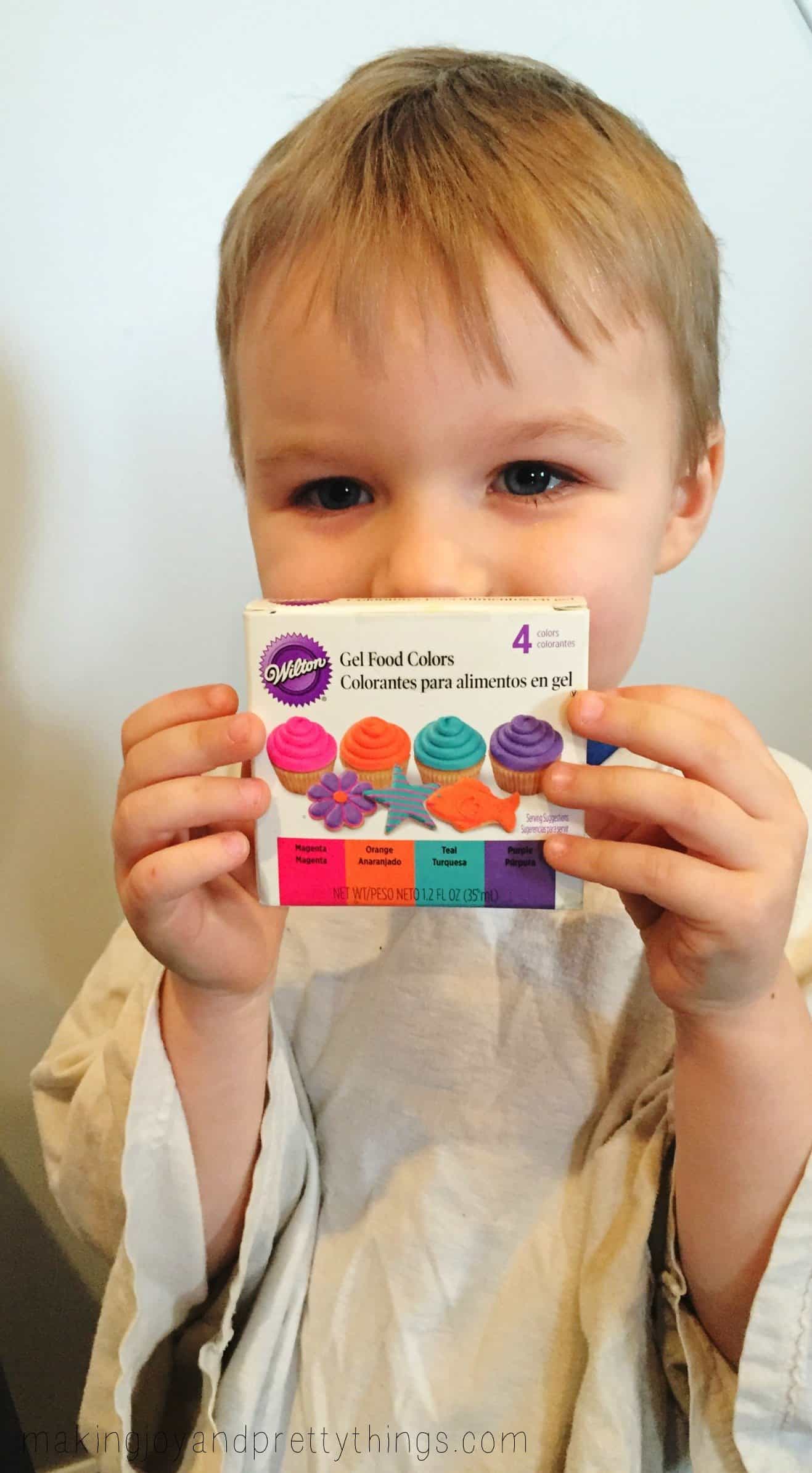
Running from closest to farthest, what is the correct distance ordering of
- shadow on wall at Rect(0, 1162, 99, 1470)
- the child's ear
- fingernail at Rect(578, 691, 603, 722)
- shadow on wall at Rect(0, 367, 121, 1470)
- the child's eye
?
fingernail at Rect(578, 691, 603, 722) → the child's eye → the child's ear → shadow on wall at Rect(0, 367, 121, 1470) → shadow on wall at Rect(0, 1162, 99, 1470)

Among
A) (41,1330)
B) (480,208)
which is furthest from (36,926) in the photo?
(480,208)

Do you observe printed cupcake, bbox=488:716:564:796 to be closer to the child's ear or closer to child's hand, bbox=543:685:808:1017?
child's hand, bbox=543:685:808:1017

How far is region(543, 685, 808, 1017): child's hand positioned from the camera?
0.40m

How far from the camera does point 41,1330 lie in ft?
3.14

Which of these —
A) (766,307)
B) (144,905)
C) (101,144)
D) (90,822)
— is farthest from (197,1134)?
(766,307)

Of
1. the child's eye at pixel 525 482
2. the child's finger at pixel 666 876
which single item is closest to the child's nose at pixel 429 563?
the child's eye at pixel 525 482

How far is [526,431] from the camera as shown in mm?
473

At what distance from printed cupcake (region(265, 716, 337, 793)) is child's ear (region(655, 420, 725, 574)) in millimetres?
280

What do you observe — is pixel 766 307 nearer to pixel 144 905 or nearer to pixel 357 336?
pixel 357 336

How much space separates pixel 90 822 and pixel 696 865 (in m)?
0.61

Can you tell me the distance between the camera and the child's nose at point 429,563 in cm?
47

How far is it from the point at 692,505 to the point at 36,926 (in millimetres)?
659

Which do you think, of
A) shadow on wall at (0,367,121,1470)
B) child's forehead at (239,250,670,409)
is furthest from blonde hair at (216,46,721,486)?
shadow on wall at (0,367,121,1470)

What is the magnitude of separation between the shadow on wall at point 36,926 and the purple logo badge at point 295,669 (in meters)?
0.44
